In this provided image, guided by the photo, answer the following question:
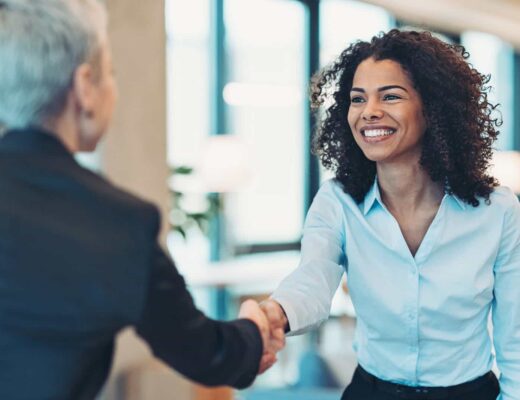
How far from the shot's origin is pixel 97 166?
4.12 meters

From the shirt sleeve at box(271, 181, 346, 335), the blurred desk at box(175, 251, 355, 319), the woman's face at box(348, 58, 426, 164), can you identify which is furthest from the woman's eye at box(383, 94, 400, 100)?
the blurred desk at box(175, 251, 355, 319)

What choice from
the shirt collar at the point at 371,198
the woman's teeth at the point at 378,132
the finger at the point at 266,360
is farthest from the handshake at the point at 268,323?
the woman's teeth at the point at 378,132

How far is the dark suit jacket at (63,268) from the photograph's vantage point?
1.24 meters

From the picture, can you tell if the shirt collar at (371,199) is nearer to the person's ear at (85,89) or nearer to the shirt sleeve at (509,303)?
the shirt sleeve at (509,303)

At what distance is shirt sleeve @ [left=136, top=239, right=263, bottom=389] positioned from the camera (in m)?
1.37

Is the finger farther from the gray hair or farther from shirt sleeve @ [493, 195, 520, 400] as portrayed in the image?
the gray hair

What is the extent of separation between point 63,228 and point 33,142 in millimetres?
158

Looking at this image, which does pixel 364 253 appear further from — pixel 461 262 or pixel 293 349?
pixel 293 349

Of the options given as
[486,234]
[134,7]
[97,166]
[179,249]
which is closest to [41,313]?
[486,234]

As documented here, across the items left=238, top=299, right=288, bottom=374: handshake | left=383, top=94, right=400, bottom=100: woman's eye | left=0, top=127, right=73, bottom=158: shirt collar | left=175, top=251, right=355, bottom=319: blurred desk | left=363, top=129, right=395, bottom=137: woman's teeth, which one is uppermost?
left=383, top=94, right=400, bottom=100: woman's eye

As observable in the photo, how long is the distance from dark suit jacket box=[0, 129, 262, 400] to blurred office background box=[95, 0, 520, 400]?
285 cm

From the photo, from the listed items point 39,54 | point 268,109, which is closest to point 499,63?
point 268,109

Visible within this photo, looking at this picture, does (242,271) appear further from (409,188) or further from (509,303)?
(509,303)

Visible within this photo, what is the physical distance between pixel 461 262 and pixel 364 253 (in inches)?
9.1
